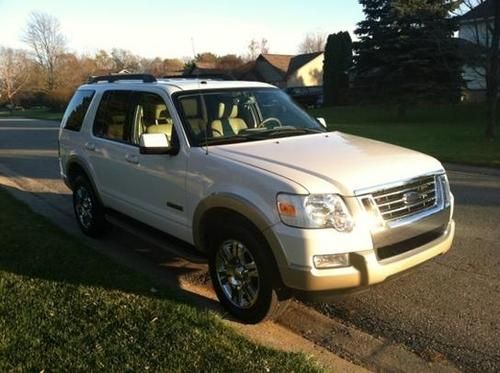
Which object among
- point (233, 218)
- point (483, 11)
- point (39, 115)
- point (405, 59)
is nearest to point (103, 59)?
point (39, 115)

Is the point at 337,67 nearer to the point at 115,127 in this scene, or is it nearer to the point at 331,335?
the point at 115,127

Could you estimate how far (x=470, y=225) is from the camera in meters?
6.95

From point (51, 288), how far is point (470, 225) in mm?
5026

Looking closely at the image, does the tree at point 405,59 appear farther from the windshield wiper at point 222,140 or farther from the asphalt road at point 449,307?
the windshield wiper at point 222,140

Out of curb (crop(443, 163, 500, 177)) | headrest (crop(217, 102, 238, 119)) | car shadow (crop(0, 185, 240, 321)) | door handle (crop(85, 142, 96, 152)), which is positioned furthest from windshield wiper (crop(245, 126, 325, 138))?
curb (crop(443, 163, 500, 177))

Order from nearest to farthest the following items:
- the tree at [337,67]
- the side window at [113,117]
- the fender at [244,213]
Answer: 1. the fender at [244,213]
2. the side window at [113,117]
3. the tree at [337,67]

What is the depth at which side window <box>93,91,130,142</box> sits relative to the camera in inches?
230

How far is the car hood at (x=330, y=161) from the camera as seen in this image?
389cm

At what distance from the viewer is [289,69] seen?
69750 millimetres

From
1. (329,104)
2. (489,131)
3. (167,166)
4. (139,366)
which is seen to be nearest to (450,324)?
(139,366)

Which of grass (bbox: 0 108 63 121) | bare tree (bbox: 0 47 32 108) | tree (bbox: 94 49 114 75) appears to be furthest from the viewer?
tree (bbox: 94 49 114 75)

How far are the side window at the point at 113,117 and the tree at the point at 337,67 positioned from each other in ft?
131

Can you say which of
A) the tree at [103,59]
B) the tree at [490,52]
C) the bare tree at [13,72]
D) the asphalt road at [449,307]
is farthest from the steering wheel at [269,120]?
the tree at [103,59]

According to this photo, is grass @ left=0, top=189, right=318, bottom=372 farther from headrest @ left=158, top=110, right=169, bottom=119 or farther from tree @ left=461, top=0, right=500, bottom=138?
tree @ left=461, top=0, right=500, bottom=138
